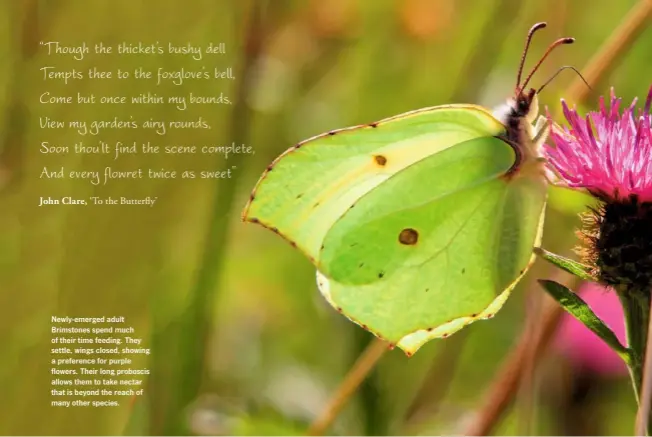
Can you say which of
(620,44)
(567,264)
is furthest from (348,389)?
(620,44)

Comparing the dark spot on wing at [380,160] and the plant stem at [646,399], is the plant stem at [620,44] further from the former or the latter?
the plant stem at [646,399]

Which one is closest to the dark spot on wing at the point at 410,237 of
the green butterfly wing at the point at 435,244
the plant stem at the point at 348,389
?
the green butterfly wing at the point at 435,244

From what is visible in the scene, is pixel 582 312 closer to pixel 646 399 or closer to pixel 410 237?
pixel 646 399

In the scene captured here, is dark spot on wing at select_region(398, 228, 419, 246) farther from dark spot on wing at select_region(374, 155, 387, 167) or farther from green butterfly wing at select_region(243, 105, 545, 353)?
dark spot on wing at select_region(374, 155, 387, 167)

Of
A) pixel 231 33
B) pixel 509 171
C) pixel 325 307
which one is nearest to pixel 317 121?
pixel 231 33

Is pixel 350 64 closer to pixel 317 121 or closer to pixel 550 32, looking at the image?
pixel 317 121

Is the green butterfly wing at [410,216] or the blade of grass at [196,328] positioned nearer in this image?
the green butterfly wing at [410,216]

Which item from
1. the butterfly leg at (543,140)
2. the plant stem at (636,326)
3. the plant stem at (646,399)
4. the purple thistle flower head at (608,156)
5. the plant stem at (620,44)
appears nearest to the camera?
the plant stem at (646,399)

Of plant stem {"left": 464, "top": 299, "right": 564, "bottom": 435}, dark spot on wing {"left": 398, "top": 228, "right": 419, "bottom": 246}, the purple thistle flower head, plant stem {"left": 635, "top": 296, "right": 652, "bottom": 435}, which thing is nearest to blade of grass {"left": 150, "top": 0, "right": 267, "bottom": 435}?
dark spot on wing {"left": 398, "top": 228, "right": 419, "bottom": 246}
